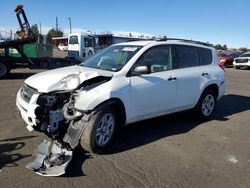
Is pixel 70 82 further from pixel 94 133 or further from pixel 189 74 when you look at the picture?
pixel 189 74

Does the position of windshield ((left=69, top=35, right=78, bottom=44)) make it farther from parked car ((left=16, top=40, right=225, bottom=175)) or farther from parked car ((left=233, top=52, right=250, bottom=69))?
parked car ((left=16, top=40, right=225, bottom=175))

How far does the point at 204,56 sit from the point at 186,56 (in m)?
0.80

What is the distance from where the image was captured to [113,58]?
6133 mm

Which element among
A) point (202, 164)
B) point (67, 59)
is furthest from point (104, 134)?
point (67, 59)

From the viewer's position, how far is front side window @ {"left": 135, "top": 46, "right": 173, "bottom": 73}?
5951 mm

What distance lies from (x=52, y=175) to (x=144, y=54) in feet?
9.33

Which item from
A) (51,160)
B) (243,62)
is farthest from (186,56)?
(243,62)

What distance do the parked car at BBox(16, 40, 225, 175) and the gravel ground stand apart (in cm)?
41

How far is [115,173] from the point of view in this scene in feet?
14.7

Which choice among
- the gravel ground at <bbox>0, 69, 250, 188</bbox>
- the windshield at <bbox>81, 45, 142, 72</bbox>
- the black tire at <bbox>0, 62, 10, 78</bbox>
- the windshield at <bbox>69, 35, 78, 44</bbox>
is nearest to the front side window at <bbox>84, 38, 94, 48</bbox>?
the windshield at <bbox>69, 35, 78, 44</bbox>

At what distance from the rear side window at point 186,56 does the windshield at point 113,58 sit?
111 cm

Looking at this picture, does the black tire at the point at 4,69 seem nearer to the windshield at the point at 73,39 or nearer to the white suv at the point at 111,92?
the windshield at the point at 73,39

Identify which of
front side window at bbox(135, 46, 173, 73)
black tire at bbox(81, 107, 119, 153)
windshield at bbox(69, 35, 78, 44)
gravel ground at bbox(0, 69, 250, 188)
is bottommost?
gravel ground at bbox(0, 69, 250, 188)

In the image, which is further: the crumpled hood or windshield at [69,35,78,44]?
windshield at [69,35,78,44]
